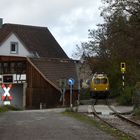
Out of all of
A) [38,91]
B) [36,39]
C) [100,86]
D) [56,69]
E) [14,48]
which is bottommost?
[38,91]

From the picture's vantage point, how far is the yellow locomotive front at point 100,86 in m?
62.2

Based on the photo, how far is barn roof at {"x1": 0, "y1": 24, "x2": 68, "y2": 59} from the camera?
7606 cm

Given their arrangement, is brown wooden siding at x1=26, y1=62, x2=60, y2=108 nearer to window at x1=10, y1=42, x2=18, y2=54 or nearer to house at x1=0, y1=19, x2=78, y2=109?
house at x1=0, y1=19, x2=78, y2=109

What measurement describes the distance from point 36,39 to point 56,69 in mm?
18764

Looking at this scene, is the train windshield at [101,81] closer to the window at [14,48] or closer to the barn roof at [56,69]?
the barn roof at [56,69]

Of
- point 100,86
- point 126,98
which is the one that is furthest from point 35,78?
point 126,98

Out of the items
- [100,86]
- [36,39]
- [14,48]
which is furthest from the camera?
[36,39]

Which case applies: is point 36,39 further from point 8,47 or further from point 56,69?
point 56,69

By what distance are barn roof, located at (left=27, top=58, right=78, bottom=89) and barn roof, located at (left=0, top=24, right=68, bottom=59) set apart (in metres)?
13.2

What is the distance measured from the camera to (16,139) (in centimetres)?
1725

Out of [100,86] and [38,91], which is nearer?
[38,91]

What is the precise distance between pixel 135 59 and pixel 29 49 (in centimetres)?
2393

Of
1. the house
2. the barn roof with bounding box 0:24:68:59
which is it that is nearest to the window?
the barn roof with bounding box 0:24:68:59

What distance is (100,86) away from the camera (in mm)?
62406
